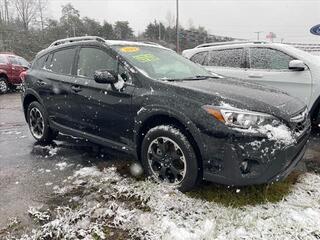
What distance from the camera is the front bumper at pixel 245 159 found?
329cm

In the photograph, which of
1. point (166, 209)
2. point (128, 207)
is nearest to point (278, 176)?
point (166, 209)

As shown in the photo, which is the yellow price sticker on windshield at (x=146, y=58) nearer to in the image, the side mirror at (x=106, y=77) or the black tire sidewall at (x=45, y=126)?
the side mirror at (x=106, y=77)

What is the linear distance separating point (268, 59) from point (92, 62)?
3.36 metres

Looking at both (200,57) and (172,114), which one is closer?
(172,114)

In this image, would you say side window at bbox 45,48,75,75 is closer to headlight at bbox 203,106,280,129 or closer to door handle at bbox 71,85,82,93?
door handle at bbox 71,85,82,93

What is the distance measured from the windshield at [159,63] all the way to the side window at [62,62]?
98 cm

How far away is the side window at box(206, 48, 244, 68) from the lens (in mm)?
6926

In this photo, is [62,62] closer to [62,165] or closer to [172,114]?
[62,165]

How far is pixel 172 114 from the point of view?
3.70 metres

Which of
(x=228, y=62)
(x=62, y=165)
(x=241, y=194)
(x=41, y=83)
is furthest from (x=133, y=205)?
(x=228, y=62)

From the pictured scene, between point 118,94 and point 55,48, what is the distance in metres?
1.99

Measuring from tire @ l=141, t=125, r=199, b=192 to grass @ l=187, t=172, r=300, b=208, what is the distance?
219mm

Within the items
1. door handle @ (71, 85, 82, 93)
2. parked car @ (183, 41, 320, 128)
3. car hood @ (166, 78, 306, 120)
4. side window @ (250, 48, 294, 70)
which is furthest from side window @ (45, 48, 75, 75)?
side window @ (250, 48, 294, 70)


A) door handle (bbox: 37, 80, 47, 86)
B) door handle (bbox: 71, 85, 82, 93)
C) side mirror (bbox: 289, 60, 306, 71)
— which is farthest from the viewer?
side mirror (bbox: 289, 60, 306, 71)
